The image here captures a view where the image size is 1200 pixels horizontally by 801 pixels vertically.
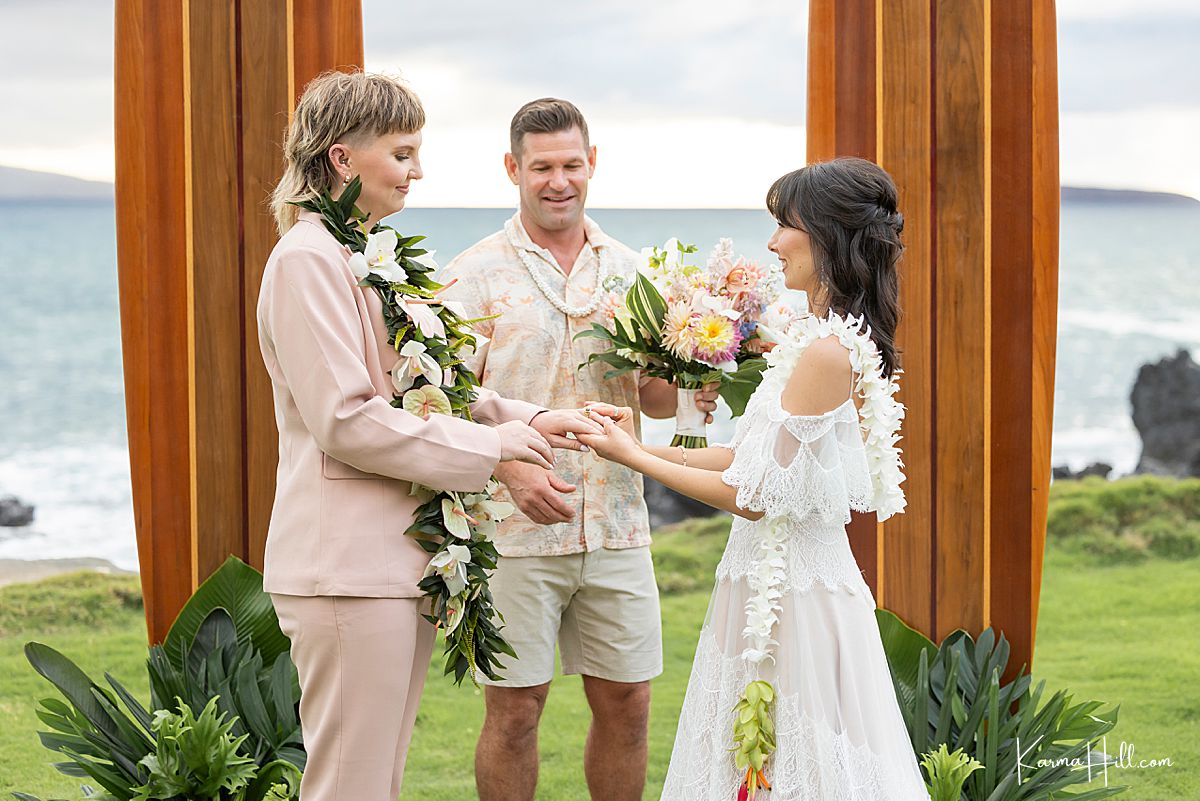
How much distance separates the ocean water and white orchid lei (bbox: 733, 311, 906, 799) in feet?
22.0

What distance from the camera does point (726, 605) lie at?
101 inches

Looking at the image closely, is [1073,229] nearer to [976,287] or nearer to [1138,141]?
[1138,141]

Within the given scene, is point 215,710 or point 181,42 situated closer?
point 215,710

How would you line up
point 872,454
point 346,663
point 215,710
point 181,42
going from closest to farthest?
point 346,663 → point 872,454 → point 215,710 → point 181,42

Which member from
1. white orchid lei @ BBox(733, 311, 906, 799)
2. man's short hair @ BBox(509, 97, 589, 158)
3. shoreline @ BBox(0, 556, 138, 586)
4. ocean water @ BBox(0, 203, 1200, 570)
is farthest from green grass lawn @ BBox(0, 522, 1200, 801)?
man's short hair @ BBox(509, 97, 589, 158)

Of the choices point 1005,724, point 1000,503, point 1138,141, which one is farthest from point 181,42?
point 1138,141

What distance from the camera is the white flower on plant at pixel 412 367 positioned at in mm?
2361

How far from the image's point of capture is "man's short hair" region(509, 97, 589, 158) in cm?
319

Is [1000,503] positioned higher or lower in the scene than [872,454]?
lower

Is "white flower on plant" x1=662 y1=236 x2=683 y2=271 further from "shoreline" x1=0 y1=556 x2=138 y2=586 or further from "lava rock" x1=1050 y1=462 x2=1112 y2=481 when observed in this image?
"lava rock" x1=1050 y1=462 x2=1112 y2=481

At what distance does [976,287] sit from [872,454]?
1.30 meters

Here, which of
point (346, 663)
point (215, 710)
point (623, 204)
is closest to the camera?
point (346, 663)

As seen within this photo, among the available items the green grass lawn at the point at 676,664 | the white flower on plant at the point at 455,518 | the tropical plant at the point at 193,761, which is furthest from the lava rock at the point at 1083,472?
the white flower on plant at the point at 455,518

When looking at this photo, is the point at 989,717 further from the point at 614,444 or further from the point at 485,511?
the point at 485,511
